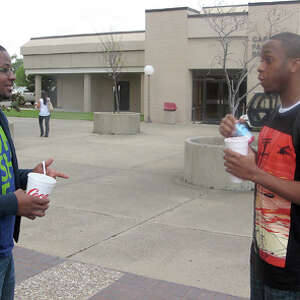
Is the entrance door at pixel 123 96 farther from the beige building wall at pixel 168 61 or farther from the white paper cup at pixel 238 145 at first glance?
the white paper cup at pixel 238 145

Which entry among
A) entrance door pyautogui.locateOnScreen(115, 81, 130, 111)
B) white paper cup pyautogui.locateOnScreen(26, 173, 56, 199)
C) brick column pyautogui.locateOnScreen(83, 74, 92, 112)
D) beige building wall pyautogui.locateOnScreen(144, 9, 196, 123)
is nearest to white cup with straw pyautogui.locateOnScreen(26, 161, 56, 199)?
white paper cup pyautogui.locateOnScreen(26, 173, 56, 199)

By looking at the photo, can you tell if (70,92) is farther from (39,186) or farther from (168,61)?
(39,186)

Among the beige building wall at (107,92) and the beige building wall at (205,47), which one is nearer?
the beige building wall at (205,47)

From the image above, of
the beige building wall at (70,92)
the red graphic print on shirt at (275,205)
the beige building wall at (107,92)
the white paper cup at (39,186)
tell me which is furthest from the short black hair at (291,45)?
the beige building wall at (70,92)

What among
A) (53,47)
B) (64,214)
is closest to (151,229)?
(64,214)

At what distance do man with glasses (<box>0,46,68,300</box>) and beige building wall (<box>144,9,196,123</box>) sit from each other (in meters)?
22.3

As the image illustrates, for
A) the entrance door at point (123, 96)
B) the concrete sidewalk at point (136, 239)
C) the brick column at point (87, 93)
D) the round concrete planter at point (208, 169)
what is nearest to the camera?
the concrete sidewalk at point (136, 239)

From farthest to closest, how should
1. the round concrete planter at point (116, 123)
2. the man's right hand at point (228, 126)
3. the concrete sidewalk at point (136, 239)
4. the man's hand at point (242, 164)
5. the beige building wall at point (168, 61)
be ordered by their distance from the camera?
the beige building wall at point (168, 61) → the round concrete planter at point (116, 123) → the concrete sidewalk at point (136, 239) → the man's right hand at point (228, 126) → the man's hand at point (242, 164)

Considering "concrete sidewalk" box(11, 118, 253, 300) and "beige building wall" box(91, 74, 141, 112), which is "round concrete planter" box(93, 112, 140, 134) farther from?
"beige building wall" box(91, 74, 141, 112)

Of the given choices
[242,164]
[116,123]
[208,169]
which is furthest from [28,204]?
[116,123]

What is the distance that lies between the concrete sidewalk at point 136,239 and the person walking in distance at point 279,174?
2.01 meters

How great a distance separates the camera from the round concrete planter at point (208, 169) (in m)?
8.35

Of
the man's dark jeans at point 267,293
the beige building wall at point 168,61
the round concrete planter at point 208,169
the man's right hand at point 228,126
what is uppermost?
the beige building wall at point 168,61

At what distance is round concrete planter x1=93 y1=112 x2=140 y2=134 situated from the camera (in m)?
17.9
